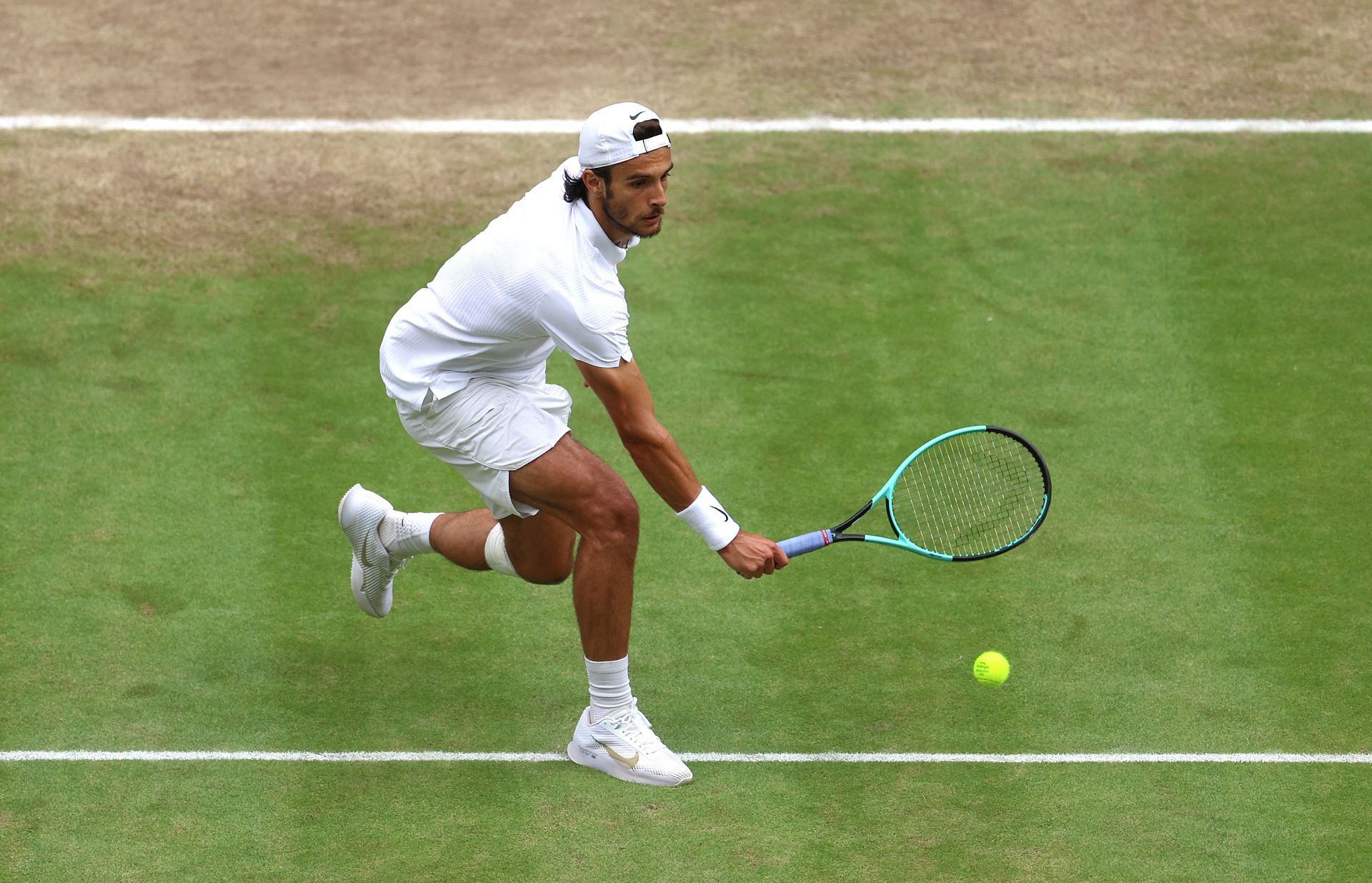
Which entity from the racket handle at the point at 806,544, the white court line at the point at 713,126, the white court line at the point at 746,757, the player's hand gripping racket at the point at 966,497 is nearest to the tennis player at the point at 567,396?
the racket handle at the point at 806,544

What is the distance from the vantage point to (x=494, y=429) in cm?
607

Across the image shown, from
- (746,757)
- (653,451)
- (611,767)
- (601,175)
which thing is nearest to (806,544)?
(653,451)

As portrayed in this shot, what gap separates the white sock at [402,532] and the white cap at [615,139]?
1.66 m

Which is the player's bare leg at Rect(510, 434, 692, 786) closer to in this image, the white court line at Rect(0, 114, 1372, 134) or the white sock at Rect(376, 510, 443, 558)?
the white sock at Rect(376, 510, 443, 558)

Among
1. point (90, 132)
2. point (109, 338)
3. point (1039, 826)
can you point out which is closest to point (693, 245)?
point (109, 338)

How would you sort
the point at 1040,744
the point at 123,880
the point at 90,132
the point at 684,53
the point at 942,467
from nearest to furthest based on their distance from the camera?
the point at 123,880 < the point at 1040,744 < the point at 942,467 < the point at 90,132 < the point at 684,53

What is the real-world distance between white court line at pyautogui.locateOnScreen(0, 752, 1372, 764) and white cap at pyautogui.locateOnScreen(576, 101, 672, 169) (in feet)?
6.84

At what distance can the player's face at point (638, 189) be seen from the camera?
227 inches

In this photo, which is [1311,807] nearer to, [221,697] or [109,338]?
[221,697]

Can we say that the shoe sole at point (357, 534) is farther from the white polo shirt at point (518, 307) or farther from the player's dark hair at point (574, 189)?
the player's dark hair at point (574, 189)

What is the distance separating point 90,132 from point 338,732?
18.8 ft

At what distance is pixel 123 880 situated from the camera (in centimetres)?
554

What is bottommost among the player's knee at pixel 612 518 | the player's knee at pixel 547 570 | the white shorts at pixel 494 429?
the player's knee at pixel 547 570

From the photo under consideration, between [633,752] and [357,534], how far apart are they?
1452mm
